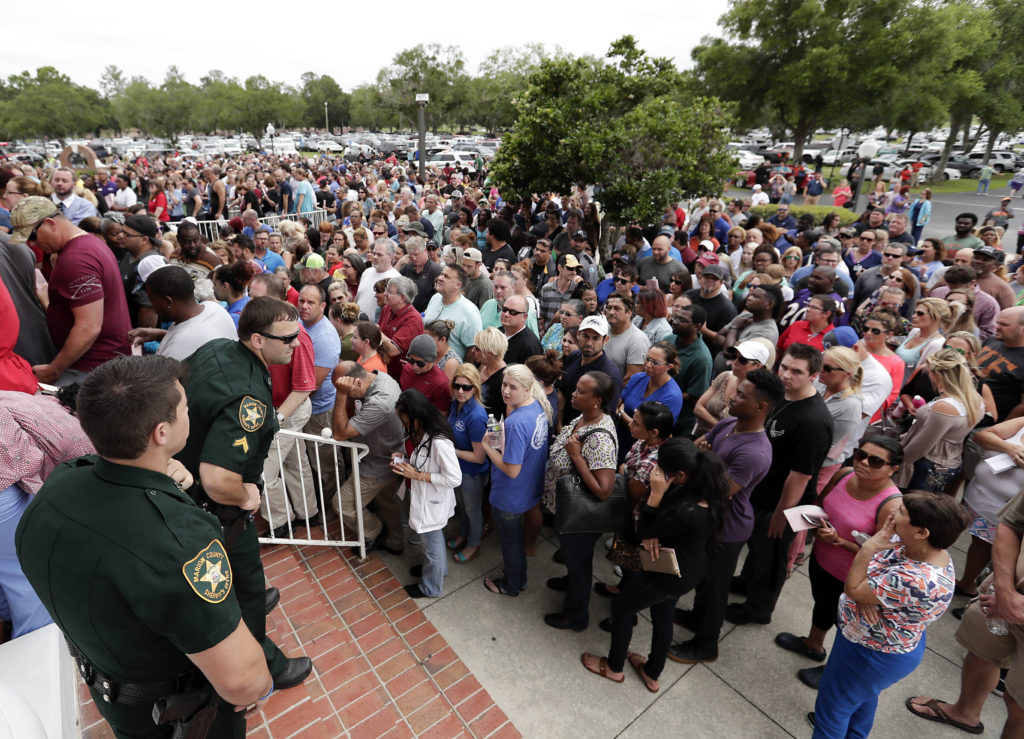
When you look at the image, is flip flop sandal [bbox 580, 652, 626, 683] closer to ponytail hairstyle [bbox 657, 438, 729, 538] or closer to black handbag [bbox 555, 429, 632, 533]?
black handbag [bbox 555, 429, 632, 533]

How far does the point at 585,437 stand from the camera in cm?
341

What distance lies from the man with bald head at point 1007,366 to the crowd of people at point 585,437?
0.06 feet

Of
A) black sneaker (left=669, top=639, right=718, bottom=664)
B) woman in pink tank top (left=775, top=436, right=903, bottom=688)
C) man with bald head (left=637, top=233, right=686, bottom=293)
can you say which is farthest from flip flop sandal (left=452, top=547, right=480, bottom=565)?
man with bald head (left=637, top=233, right=686, bottom=293)

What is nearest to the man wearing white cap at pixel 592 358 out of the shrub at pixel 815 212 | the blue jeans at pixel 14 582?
the blue jeans at pixel 14 582

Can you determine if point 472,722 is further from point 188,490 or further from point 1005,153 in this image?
point 1005,153

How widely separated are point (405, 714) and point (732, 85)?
29.0 m

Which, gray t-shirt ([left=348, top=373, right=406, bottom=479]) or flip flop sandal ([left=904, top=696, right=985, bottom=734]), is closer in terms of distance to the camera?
flip flop sandal ([left=904, top=696, right=985, bottom=734])

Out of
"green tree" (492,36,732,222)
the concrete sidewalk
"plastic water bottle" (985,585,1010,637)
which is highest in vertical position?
"green tree" (492,36,732,222)

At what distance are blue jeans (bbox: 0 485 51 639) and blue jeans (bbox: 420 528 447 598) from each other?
6.67 ft

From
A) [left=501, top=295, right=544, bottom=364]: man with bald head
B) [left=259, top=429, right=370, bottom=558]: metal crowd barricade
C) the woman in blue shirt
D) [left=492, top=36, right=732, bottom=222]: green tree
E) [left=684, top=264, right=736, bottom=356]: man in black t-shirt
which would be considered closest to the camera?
[left=259, top=429, right=370, bottom=558]: metal crowd barricade

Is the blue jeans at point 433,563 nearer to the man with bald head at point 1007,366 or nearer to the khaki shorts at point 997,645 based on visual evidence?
the khaki shorts at point 997,645

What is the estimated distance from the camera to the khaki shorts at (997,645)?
2674 mm

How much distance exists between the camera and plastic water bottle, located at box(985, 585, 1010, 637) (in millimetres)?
A: 2734

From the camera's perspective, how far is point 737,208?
12.5 metres
